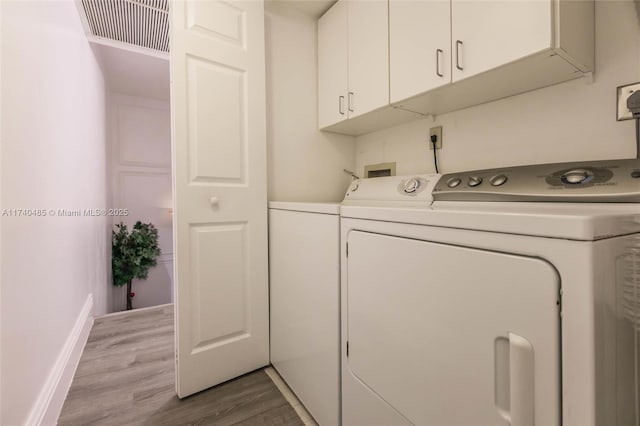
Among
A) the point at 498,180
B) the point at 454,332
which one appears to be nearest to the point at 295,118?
the point at 498,180

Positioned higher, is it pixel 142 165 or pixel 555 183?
pixel 142 165

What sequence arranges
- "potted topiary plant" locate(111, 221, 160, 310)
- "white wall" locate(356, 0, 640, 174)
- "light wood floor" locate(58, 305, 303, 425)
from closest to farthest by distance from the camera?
"white wall" locate(356, 0, 640, 174) < "light wood floor" locate(58, 305, 303, 425) < "potted topiary plant" locate(111, 221, 160, 310)

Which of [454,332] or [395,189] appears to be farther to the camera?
[395,189]

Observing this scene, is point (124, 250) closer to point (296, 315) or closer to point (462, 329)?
point (296, 315)

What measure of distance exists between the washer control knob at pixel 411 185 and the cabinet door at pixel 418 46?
0.41 meters

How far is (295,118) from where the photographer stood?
6.28 ft

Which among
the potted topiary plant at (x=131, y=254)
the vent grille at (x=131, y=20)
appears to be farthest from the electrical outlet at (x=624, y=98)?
the potted topiary plant at (x=131, y=254)

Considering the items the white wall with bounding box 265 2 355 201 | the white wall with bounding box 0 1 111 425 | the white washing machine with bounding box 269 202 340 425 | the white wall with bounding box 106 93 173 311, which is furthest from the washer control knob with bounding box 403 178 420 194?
the white wall with bounding box 106 93 173 311

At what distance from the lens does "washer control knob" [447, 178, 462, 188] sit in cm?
126

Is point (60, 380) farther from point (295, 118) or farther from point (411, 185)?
point (411, 185)

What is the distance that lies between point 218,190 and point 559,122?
62.6 inches

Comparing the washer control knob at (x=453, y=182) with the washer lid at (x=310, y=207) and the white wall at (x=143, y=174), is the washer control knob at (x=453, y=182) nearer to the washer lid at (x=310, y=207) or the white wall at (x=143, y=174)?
the washer lid at (x=310, y=207)

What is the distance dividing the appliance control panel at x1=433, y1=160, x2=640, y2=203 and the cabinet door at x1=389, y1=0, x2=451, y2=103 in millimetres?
443

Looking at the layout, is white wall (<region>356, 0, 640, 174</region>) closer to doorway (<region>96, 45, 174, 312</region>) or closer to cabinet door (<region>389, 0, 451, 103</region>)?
cabinet door (<region>389, 0, 451, 103</region>)
